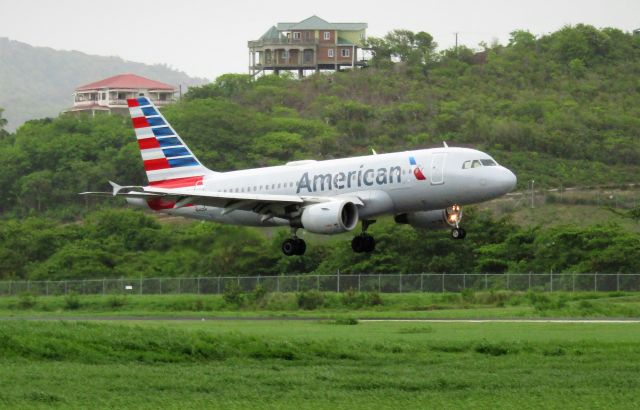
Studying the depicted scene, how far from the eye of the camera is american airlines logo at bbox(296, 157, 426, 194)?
61156 mm

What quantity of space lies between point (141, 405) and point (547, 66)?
514 ft

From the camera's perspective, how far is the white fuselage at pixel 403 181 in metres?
60.3

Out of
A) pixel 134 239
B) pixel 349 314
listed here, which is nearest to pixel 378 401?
pixel 349 314

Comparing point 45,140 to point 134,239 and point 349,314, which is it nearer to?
point 134,239

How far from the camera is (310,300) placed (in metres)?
82.5

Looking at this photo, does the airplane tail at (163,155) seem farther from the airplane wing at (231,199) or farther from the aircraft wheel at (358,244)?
the aircraft wheel at (358,244)

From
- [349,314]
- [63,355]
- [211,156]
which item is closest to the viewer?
[63,355]

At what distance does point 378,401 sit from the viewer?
37.1 metres

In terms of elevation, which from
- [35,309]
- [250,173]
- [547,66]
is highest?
[547,66]

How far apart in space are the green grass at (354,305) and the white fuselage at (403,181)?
10.6m

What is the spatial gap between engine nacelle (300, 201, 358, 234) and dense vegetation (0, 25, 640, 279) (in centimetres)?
1788

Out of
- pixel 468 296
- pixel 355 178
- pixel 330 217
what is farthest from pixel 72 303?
pixel 330 217

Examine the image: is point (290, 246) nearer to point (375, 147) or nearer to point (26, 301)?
point (26, 301)

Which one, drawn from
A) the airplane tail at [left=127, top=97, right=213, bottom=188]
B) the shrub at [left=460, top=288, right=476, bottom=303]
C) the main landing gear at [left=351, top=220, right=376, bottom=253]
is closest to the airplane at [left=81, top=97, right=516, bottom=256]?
the main landing gear at [left=351, top=220, right=376, bottom=253]
